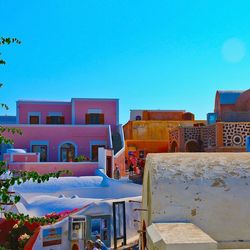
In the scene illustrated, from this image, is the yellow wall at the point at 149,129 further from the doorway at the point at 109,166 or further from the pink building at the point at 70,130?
the doorway at the point at 109,166

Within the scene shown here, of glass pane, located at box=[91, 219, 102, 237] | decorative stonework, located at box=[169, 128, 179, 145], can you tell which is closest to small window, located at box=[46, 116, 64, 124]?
decorative stonework, located at box=[169, 128, 179, 145]

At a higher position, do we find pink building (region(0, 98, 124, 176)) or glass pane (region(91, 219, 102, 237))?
pink building (region(0, 98, 124, 176))

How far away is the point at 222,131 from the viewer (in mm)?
22859

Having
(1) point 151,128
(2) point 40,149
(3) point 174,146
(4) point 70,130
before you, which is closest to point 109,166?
(4) point 70,130

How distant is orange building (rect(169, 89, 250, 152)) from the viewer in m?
22.8

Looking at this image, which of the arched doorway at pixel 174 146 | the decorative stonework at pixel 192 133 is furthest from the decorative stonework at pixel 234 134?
the arched doorway at pixel 174 146

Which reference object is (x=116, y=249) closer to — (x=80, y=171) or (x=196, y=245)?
(x=196, y=245)

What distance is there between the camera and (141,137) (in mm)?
32750

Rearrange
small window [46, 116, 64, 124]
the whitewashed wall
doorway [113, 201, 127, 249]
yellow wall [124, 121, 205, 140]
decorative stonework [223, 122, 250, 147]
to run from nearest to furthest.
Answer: the whitewashed wall, doorway [113, 201, 127, 249], decorative stonework [223, 122, 250, 147], small window [46, 116, 64, 124], yellow wall [124, 121, 205, 140]

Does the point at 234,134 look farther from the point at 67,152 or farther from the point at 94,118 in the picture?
the point at 67,152

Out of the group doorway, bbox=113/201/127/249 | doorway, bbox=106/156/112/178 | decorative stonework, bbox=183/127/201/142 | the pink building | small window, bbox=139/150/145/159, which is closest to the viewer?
doorway, bbox=113/201/127/249

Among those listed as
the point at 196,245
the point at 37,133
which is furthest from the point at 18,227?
the point at 37,133

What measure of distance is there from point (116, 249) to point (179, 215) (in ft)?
20.8

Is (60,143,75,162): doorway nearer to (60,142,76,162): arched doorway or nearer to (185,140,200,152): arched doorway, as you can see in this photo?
(60,142,76,162): arched doorway
